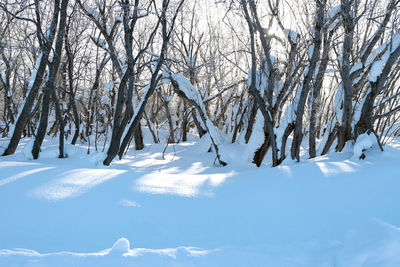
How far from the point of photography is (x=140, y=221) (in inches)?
98.5

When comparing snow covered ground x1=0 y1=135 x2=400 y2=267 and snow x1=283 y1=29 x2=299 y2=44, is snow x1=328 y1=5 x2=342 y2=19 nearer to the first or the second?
snow x1=283 y1=29 x2=299 y2=44

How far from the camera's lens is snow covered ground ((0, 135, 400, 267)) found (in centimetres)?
Answer: 200

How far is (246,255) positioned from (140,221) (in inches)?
34.3

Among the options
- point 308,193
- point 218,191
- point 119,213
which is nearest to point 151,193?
point 119,213

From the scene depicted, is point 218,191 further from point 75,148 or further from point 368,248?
point 75,148

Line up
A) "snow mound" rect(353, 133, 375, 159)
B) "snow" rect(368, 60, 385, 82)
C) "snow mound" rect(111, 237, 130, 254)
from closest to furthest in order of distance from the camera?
1. "snow mound" rect(111, 237, 130, 254)
2. "snow mound" rect(353, 133, 375, 159)
3. "snow" rect(368, 60, 385, 82)

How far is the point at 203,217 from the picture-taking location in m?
2.63

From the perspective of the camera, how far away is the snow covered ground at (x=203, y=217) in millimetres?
2000

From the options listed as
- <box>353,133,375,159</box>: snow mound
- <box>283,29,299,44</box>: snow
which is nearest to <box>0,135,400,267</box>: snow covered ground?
<box>353,133,375,159</box>: snow mound

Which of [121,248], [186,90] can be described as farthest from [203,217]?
[186,90]

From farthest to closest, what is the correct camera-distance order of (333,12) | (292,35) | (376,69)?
(292,35) → (333,12) → (376,69)

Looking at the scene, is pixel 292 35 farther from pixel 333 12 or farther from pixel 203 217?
pixel 203 217

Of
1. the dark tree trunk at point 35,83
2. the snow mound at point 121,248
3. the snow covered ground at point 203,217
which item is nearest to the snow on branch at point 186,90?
Result: the dark tree trunk at point 35,83

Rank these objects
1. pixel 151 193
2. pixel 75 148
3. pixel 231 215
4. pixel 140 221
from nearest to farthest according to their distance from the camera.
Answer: pixel 140 221 < pixel 231 215 < pixel 151 193 < pixel 75 148
